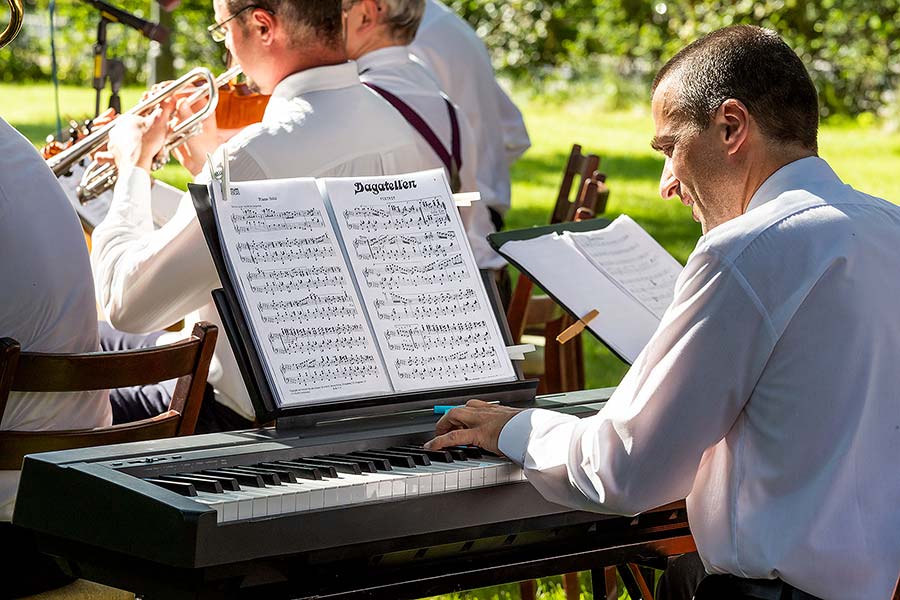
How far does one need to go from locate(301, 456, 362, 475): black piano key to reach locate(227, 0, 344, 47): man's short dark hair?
4.10ft

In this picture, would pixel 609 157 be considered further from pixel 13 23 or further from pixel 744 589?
pixel 744 589

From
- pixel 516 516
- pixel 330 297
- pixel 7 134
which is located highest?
pixel 7 134

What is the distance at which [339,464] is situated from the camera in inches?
76.9

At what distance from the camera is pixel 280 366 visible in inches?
81.4

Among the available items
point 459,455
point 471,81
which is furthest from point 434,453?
point 471,81

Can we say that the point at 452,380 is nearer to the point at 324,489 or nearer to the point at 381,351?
the point at 381,351

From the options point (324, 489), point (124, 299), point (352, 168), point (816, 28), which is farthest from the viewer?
point (816, 28)

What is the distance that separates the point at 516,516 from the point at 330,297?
18.1 inches

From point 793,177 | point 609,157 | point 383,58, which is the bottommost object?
point 609,157

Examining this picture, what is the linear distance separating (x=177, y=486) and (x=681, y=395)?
69 cm

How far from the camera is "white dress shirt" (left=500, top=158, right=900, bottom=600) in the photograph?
5.89 feet

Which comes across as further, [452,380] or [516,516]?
[452,380]

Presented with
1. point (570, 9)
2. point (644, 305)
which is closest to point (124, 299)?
point (644, 305)

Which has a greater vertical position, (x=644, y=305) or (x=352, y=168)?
(x=352, y=168)
